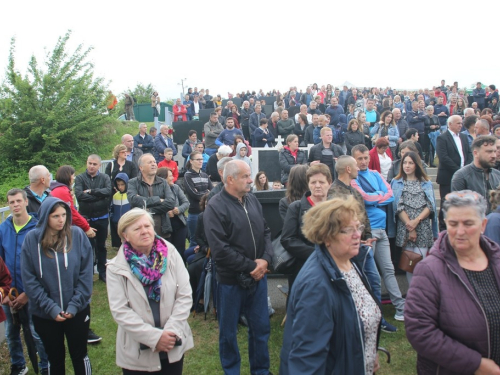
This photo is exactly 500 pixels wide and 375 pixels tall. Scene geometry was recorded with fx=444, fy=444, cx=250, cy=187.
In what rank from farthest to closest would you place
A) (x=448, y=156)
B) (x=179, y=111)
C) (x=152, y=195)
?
(x=179, y=111)
(x=448, y=156)
(x=152, y=195)

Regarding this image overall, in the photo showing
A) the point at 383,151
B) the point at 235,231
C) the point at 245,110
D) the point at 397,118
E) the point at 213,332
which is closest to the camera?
the point at 235,231

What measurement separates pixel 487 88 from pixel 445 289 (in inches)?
783

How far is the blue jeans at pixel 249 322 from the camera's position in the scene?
4.14 meters

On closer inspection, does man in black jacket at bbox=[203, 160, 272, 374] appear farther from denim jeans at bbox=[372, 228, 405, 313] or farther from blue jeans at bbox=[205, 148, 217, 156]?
blue jeans at bbox=[205, 148, 217, 156]

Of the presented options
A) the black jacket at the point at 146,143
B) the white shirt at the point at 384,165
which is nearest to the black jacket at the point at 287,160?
the white shirt at the point at 384,165

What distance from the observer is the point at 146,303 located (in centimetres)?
326

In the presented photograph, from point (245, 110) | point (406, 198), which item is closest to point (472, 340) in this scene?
point (406, 198)

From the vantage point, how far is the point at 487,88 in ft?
64.0

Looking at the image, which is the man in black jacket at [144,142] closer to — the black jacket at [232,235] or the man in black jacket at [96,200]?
the man in black jacket at [96,200]

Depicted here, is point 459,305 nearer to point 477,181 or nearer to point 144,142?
point 477,181

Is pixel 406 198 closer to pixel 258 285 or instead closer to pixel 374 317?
pixel 258 285

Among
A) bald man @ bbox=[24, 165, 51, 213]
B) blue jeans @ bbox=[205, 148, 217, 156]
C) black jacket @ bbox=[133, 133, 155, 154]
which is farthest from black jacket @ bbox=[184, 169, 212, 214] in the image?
black jacket @ bbox=[133, 133, 155, 154]

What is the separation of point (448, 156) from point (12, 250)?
Answer: 6847 mm

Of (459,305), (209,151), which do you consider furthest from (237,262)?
(209,151)
